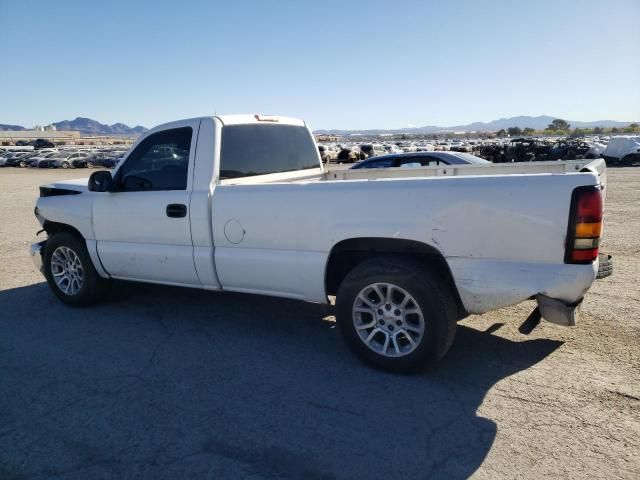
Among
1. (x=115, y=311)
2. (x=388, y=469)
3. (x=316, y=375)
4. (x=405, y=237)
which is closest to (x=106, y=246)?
(x=115, y=311)

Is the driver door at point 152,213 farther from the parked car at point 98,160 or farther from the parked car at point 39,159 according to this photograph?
the parked car at point 39,159

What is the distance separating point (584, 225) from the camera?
9.73 feet

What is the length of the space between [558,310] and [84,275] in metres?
4.63

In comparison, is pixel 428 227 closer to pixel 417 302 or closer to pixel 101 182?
pixel 417 302

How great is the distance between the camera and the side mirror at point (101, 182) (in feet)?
15.7

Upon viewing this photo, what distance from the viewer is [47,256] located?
5527 millimetres

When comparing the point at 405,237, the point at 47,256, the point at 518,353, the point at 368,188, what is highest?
the point at 368,188

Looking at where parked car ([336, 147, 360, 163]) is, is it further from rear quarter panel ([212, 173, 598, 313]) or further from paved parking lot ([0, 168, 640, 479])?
rear quarter panel ([212, 173, 598, 313])

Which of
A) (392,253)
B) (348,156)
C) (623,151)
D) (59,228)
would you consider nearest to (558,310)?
(392,253)

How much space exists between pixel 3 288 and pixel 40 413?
3824 millimetres

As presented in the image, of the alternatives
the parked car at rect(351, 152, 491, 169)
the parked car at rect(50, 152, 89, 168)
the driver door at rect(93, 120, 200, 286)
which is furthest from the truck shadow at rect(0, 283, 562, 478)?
the parked car at rect(50, 152, 89, 168)

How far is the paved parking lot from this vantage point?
8.95ft

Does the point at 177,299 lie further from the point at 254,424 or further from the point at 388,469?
the point at 388,469

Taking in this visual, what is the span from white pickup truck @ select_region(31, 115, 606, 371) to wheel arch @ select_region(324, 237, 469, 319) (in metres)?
0.01
